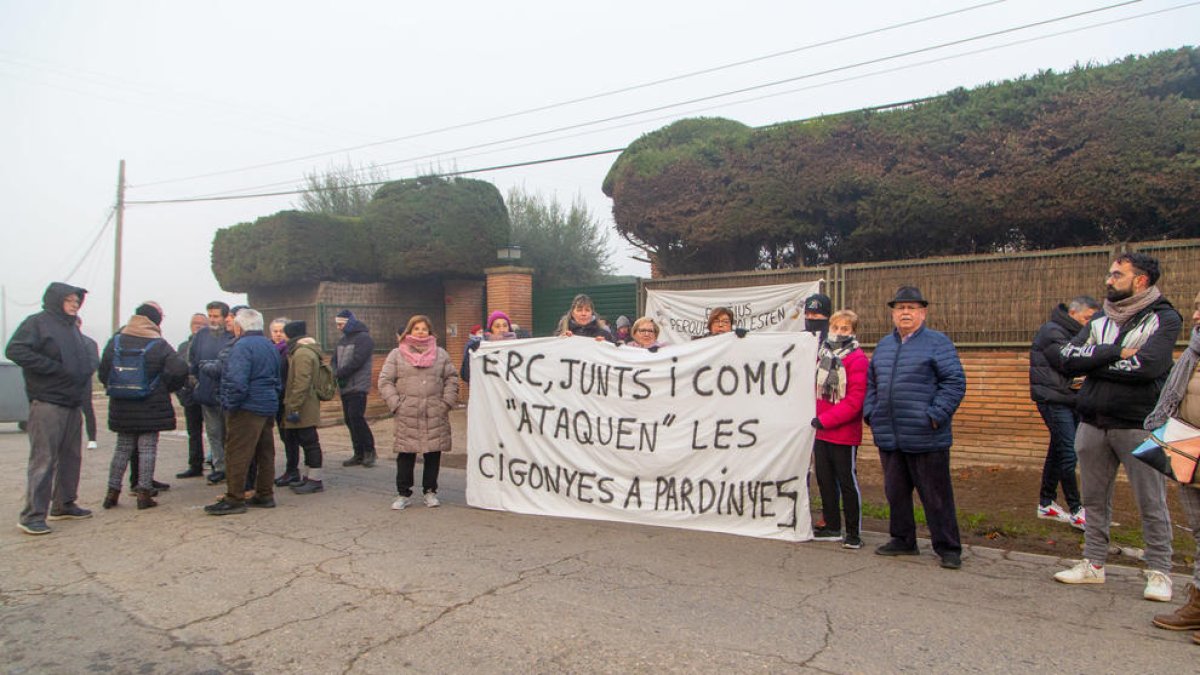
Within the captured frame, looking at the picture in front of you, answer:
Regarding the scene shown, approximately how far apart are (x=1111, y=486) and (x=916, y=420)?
3.75ft

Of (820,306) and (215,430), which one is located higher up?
(820,306)

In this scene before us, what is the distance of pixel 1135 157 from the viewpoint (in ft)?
27.5

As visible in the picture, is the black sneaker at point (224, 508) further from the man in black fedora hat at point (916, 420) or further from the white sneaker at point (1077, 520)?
the white sneaker at point (1077, 520)

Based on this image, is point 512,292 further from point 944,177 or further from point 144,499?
point 144,499

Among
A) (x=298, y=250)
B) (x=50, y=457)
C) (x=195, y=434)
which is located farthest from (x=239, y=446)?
(x=298, y=250)

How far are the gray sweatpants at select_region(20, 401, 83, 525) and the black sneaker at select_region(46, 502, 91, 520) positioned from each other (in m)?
0.04

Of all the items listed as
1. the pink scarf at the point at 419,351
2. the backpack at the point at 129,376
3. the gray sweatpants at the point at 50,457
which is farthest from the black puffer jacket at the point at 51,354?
the pink scarf at the point at 419,351

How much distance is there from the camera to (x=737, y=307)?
36.6 feet

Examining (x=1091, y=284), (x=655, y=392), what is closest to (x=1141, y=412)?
(x=655, y=392)

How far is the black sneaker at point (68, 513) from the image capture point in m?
6.54

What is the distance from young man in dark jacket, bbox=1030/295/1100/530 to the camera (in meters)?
6.03

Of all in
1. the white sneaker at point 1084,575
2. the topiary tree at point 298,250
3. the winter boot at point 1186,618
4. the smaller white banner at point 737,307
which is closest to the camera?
the winter boot at point 1186,618

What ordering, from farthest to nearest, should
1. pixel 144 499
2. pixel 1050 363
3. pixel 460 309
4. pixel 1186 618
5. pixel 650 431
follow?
pixel 460 309, pixel 144 499, pixel 650 431, pixel 1050 363, pixel 1186 618

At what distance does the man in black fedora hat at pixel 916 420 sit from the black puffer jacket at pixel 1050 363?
4.71 ft
